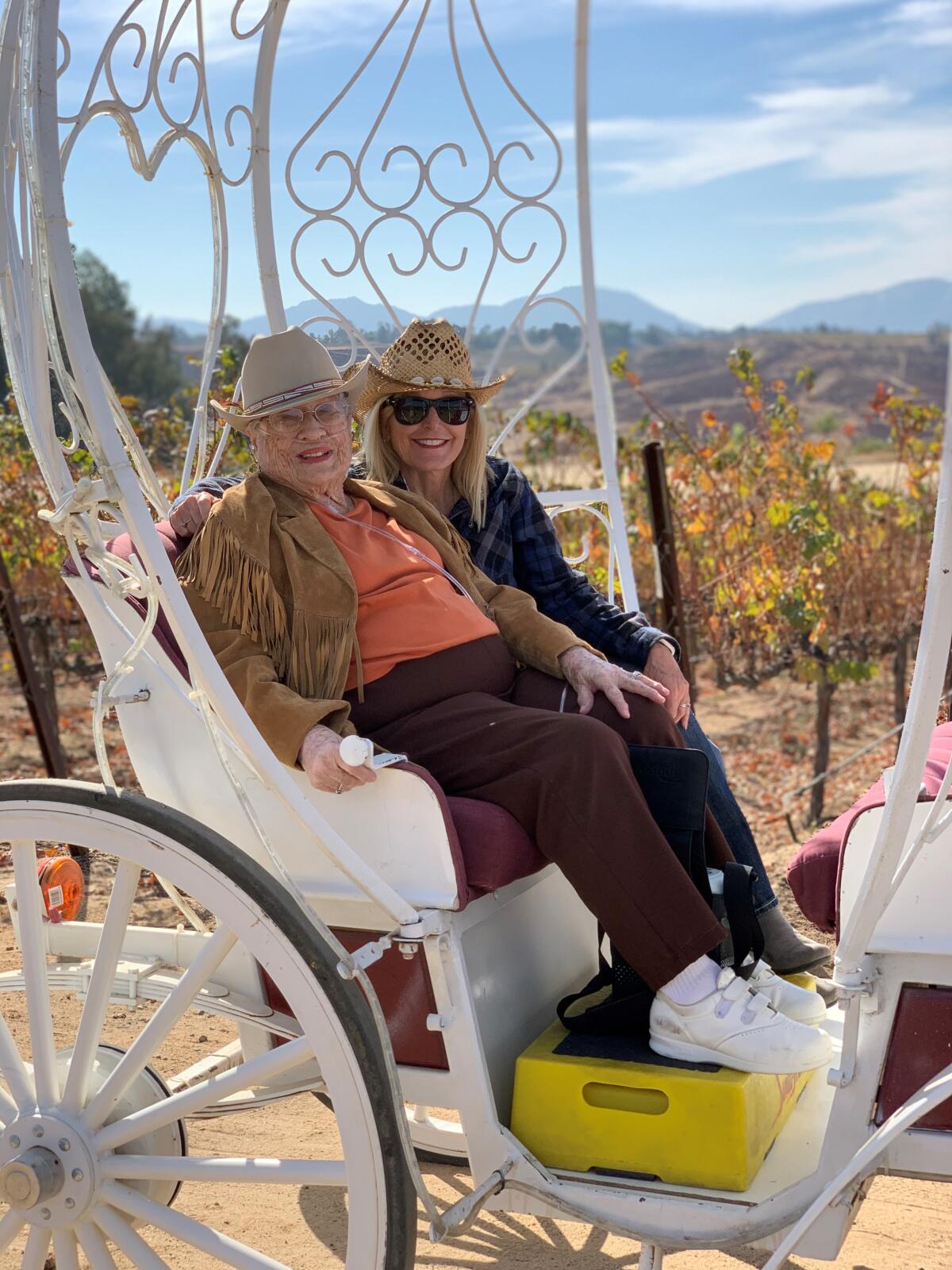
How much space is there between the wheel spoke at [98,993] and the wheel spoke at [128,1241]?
177 mm

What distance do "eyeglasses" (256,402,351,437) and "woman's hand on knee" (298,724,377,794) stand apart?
2.17 feet

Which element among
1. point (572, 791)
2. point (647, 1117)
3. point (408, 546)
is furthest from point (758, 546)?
point (647, 1117)

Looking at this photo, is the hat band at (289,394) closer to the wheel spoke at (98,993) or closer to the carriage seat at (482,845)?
the carriage seat at (482,845)

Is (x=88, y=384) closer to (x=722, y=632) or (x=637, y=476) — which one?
(x=722, y=632)

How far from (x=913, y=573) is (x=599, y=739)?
4701mm

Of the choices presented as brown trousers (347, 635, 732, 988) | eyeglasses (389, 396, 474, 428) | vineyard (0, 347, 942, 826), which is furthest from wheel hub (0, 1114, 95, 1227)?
vineyard (0, 347, 942, 826)

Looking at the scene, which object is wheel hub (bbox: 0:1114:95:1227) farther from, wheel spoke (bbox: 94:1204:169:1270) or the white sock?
the white sock

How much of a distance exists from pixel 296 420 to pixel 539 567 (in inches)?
33.1

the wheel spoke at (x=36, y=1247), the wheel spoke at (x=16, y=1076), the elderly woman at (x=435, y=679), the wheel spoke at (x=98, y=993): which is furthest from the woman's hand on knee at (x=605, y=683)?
the wheel spoke at (x=36, y=1247)

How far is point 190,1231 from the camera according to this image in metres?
2.21

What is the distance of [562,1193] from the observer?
87.9 inches

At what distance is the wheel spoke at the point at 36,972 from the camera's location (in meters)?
2.29

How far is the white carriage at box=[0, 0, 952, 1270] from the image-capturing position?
6.62 feet

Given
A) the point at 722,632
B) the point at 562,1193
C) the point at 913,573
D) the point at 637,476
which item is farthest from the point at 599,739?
Result: the point at 637,476
